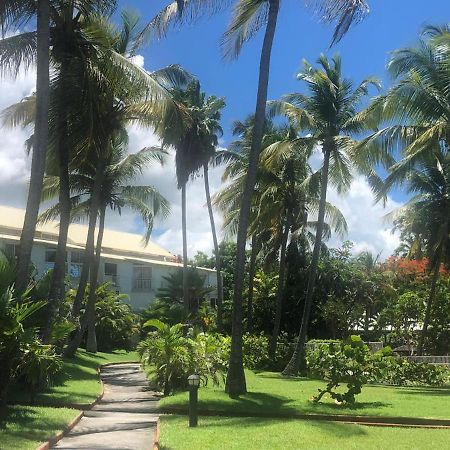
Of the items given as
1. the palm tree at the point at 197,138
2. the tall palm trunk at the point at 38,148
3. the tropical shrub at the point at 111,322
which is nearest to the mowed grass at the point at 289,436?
the tall palm trunk at the point at 38,148

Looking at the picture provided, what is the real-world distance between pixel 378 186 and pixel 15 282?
623 inches

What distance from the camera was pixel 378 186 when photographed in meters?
24.1

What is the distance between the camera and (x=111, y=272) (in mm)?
46125

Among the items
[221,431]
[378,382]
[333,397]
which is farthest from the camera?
[378,382]

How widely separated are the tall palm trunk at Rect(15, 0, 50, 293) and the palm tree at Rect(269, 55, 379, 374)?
13127mm

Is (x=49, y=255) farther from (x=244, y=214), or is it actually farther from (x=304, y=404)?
(x=304, y=404)

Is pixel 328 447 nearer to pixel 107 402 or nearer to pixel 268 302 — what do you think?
pixel 107 402

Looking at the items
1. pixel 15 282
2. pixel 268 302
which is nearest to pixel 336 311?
pixel 268 302

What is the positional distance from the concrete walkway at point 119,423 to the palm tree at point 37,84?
10.1 ft

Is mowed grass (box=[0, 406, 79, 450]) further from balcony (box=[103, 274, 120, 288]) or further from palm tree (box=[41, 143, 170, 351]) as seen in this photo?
balcony (box=[103, 274, 120, 288])

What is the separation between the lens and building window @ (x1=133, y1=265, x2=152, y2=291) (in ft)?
159

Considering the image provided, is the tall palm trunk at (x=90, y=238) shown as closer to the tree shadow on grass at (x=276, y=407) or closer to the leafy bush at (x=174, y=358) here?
the leafy bush at (x=174, y=358)

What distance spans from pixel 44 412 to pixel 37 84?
693 cm

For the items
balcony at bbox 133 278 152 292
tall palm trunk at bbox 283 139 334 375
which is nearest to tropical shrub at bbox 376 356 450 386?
tall palm trunk at bbox 283 139 334 375
